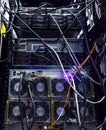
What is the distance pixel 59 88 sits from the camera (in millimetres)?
1400

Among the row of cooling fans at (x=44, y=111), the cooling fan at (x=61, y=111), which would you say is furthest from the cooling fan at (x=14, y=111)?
the cooling fan at (x=61, y=111)

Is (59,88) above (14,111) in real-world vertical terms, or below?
above

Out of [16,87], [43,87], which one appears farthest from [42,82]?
[16,87]

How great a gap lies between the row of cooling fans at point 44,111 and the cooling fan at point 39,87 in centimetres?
4

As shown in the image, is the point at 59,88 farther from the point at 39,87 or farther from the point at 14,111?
the point at 14,111

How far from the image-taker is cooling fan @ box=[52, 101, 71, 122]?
134 centimetres

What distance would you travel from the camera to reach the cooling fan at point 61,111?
1.34 meters

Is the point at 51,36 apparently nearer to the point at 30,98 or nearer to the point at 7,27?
the point at 7,27

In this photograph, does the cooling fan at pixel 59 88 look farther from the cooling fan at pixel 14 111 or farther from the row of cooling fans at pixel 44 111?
the cooling fan at pixel 14 111

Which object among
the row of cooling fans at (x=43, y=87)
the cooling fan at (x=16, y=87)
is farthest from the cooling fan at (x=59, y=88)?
the cooling fan at (x=16, y=87)

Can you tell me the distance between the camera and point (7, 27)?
5.12 ft

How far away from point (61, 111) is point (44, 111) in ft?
0.28

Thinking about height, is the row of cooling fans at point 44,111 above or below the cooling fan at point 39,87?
below

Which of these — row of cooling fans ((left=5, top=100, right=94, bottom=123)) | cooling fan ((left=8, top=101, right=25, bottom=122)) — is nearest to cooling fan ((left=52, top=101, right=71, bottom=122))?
row of cooling fans ((left=5, top=100, right=94, bottom=123))
